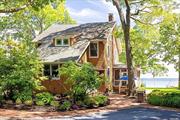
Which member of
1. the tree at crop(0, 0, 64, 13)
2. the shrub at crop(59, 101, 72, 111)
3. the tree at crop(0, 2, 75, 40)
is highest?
the tree at crop(0, 2, 75, 40)

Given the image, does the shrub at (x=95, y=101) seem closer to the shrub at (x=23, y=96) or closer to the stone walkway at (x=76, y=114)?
the stone walkway at (x=76, y=114)

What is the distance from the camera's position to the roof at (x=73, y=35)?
33.5 m

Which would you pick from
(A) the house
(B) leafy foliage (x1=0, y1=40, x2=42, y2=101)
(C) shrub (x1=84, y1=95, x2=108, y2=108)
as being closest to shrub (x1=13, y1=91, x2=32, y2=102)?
(B) leafy foliage (x1=0, y1=40, x2=42, y2=101)

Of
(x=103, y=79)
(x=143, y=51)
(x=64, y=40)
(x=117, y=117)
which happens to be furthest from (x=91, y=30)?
(x=143, y=51)

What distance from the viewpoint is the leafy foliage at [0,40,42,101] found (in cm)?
2564

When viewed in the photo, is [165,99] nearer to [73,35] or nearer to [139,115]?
[139,115]

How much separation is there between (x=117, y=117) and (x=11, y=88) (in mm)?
9859

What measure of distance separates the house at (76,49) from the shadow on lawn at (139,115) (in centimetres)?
1082

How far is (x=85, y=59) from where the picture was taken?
3509 centimetres

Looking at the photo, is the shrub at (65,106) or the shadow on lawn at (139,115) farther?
the shrub at (65,106)

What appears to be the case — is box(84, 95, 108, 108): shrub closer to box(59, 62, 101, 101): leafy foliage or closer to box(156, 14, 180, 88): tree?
box(59, 62, 101, 101): leafy foliage

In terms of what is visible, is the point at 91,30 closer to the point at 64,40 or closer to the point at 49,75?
the point at 64,40

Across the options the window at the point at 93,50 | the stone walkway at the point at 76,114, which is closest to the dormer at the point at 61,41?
the window at the point at 93,50

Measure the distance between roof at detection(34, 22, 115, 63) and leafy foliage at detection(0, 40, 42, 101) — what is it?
225 inches
